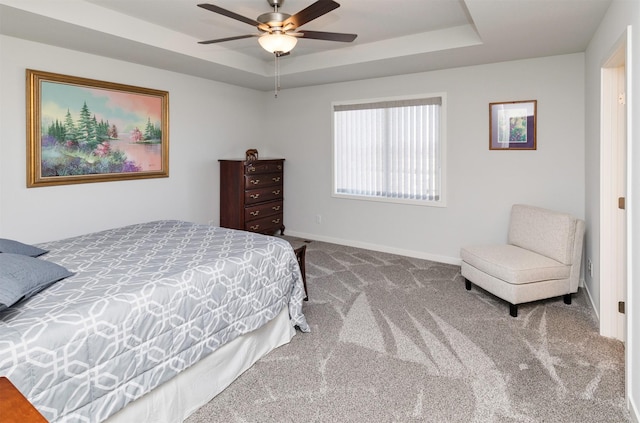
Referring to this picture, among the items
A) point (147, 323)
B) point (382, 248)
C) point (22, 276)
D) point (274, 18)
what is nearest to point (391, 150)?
point (382, 248)

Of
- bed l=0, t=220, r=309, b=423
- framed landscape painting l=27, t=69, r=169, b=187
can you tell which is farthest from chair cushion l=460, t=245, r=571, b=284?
framed landscape painting l=27, t=69, r=169, b=187

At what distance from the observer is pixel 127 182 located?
451 centimetres

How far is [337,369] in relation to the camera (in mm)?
2502

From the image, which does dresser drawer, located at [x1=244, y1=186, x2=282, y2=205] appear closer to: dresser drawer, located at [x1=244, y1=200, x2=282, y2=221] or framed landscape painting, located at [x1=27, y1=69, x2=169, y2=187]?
dresser drawer, located at [x1=244, y1=200, x2=282, y2=221]

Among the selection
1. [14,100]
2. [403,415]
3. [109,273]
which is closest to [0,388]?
[109,273]

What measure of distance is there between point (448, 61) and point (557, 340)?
3.02 meters

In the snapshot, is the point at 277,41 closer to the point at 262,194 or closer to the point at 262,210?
the point at 262,194

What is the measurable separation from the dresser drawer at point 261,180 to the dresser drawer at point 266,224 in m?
0.51

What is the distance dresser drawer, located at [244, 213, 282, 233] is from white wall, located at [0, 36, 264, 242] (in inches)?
21.6

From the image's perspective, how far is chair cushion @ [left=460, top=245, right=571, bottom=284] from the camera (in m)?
3.25

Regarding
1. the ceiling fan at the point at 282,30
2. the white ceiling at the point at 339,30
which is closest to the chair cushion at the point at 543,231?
the white ceiling at the point at 339,30

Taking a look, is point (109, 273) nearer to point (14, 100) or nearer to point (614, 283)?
point (14, 100)

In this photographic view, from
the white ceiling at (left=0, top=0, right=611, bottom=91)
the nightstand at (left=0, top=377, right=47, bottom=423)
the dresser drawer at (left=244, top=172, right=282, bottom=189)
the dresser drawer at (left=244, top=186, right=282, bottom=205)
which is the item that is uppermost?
the white ceiling at (left=0, top=0, right=611, bottom=91)
